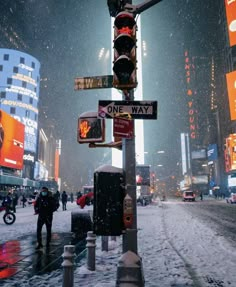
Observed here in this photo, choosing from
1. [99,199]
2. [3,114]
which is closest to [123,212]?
[99,199]

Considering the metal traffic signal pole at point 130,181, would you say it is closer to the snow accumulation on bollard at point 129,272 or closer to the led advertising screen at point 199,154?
the snow accumulation on bollard at point 129,272

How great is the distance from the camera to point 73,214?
42.4 ft

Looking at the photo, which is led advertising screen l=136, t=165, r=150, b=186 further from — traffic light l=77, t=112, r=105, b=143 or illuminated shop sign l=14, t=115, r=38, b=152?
illuminated shop sign l=14, t=115, r=38, b=152

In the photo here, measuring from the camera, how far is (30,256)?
850 centimetres

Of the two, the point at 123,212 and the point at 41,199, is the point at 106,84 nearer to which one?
the point at 123,212

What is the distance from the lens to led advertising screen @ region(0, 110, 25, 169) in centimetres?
5934

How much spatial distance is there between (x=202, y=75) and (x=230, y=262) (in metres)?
175

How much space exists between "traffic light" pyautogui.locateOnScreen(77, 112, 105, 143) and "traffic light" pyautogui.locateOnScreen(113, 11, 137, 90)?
1.21m

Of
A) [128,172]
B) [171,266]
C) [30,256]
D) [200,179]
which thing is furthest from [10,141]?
[200,179]

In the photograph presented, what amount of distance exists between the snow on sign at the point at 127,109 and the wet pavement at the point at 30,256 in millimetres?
3864

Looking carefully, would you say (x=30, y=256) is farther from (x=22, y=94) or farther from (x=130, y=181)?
(x=22, y=94)

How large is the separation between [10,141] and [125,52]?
2413 inches

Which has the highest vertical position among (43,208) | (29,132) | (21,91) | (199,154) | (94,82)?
(21,91)

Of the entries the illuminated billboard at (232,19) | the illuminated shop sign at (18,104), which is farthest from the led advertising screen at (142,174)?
the illuminated shop sign at (18,104)
